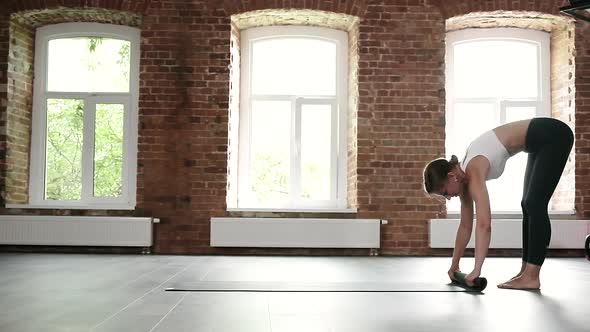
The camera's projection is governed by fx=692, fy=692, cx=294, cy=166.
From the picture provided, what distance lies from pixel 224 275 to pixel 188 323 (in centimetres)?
225

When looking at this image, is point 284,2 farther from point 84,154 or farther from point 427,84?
point 84,154

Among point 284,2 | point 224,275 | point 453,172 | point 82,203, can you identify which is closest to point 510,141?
point 453,172

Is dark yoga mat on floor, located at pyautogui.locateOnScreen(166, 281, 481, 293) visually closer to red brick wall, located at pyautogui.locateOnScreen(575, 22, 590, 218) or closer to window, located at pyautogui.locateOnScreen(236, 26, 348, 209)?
window, located at pyautogui.locateOnScreen(236, 26, 348, 209)

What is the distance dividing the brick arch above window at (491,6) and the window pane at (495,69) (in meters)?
0.66

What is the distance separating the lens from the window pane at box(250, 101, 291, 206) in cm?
805

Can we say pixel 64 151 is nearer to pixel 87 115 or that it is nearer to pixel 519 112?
pixel 87 115

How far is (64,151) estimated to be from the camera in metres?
8.02

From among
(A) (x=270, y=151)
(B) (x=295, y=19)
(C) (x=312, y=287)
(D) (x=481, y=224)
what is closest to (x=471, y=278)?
(D) (x=481, y=224)

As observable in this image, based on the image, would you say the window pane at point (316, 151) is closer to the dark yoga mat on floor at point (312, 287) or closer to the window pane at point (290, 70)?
the window pane at point (290, 70)

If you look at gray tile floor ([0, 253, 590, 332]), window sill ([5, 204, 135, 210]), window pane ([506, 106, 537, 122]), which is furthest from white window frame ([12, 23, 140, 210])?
window pane ([506, 106, 537, 122])

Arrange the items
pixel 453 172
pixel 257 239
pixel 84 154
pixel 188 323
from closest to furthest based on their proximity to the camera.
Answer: pixel 188 323 < pixel 453 172 < pixel 257 239 < pixel 84 154

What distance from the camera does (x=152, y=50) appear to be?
303 inches

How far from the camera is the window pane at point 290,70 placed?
8.19 meters

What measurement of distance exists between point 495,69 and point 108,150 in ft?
15.3
